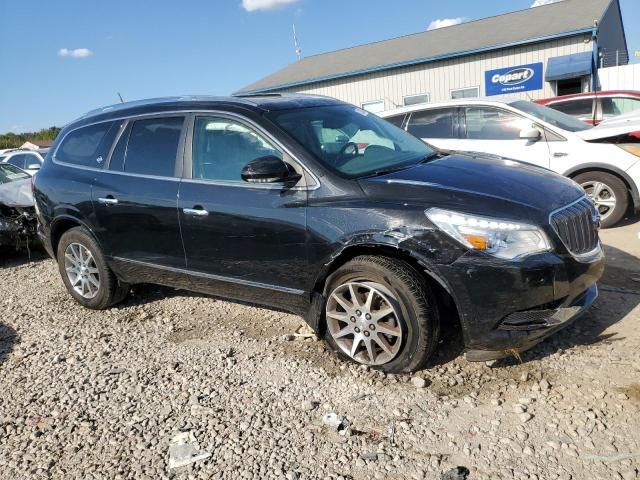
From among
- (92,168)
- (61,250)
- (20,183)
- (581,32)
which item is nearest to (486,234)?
(92,168)

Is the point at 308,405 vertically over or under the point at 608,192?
under

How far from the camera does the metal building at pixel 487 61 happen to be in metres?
18.7

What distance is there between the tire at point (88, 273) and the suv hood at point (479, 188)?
2.78 m

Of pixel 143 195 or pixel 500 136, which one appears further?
pixel 500 136

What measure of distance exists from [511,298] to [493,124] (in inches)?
187

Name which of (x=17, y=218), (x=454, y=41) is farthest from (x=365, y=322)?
(x=454, y=41)

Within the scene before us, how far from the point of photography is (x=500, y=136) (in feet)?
23.2

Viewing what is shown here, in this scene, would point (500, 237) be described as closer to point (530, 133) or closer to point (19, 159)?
point (530, 133)

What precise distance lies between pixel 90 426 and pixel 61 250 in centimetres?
251

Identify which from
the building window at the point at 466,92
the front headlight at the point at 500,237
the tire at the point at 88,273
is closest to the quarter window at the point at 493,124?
the front headlight at the point at 500,237

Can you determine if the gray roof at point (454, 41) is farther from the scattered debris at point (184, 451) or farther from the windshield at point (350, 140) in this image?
the scattered debris at point (184, 451)

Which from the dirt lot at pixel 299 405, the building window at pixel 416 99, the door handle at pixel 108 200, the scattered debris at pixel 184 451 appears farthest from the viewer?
the building window at pixel 416 99

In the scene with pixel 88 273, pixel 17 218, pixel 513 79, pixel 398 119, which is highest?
pixel 513 79

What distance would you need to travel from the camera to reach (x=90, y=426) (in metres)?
3.17
